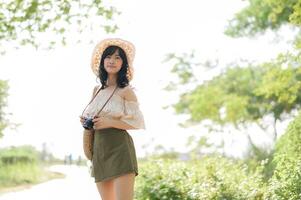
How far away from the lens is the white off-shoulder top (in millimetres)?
3605

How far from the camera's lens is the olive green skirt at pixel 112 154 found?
3.56m

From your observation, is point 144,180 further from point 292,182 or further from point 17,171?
point 17,171

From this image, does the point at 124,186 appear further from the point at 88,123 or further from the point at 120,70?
the point at 120,70

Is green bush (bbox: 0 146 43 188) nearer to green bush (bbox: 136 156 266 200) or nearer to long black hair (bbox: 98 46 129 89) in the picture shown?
green bush (bbox: 136 156 266 200)

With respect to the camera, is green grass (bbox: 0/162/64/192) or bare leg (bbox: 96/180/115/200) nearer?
bare leg (bbox: 96/180/115/200)

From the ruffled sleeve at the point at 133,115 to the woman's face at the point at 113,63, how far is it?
8.2 inches

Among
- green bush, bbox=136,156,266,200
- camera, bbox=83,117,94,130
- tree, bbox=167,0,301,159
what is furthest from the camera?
tree, bbox=167,0,301,159

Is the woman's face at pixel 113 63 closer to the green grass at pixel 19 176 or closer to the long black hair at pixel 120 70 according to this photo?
the long black hair at pixel 120 70

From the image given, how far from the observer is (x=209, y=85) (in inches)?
888

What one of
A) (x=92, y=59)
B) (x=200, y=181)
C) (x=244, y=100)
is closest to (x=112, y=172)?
(x=92, y=59)

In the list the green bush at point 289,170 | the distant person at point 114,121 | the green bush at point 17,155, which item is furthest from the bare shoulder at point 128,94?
the green bush at point 17,155

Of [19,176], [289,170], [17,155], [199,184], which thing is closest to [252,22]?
[17,155]

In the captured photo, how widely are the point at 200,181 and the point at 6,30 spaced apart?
3.87m

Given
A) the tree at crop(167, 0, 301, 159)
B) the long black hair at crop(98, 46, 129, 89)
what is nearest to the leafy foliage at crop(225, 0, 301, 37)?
the tree at crop(167, 0, 301, 159)
